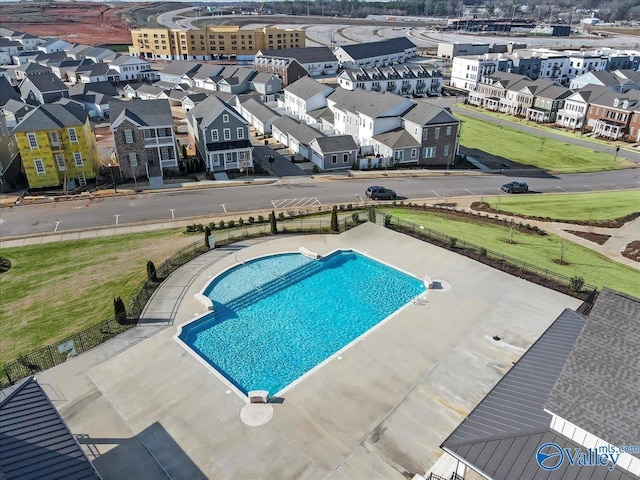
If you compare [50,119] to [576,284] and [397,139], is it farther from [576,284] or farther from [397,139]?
[576,284]

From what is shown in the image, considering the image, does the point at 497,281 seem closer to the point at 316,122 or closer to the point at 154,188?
the point at 154,188

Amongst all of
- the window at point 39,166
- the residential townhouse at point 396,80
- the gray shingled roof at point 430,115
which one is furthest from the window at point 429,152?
the window at point 39,166

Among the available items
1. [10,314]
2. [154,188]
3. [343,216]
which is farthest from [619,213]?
[10,314]

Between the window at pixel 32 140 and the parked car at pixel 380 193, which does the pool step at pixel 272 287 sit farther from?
the window at pixel 32 140

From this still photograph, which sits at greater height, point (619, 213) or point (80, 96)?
point (80, 96)

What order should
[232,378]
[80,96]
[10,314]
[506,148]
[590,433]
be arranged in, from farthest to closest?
1. [80,96]
2. [506,148]
3. [10,314]
4. [232,378]
5. [590,433]

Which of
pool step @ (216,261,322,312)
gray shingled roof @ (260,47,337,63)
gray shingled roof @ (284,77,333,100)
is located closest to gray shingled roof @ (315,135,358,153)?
gray shingled roof @ (284,77,333,100)
